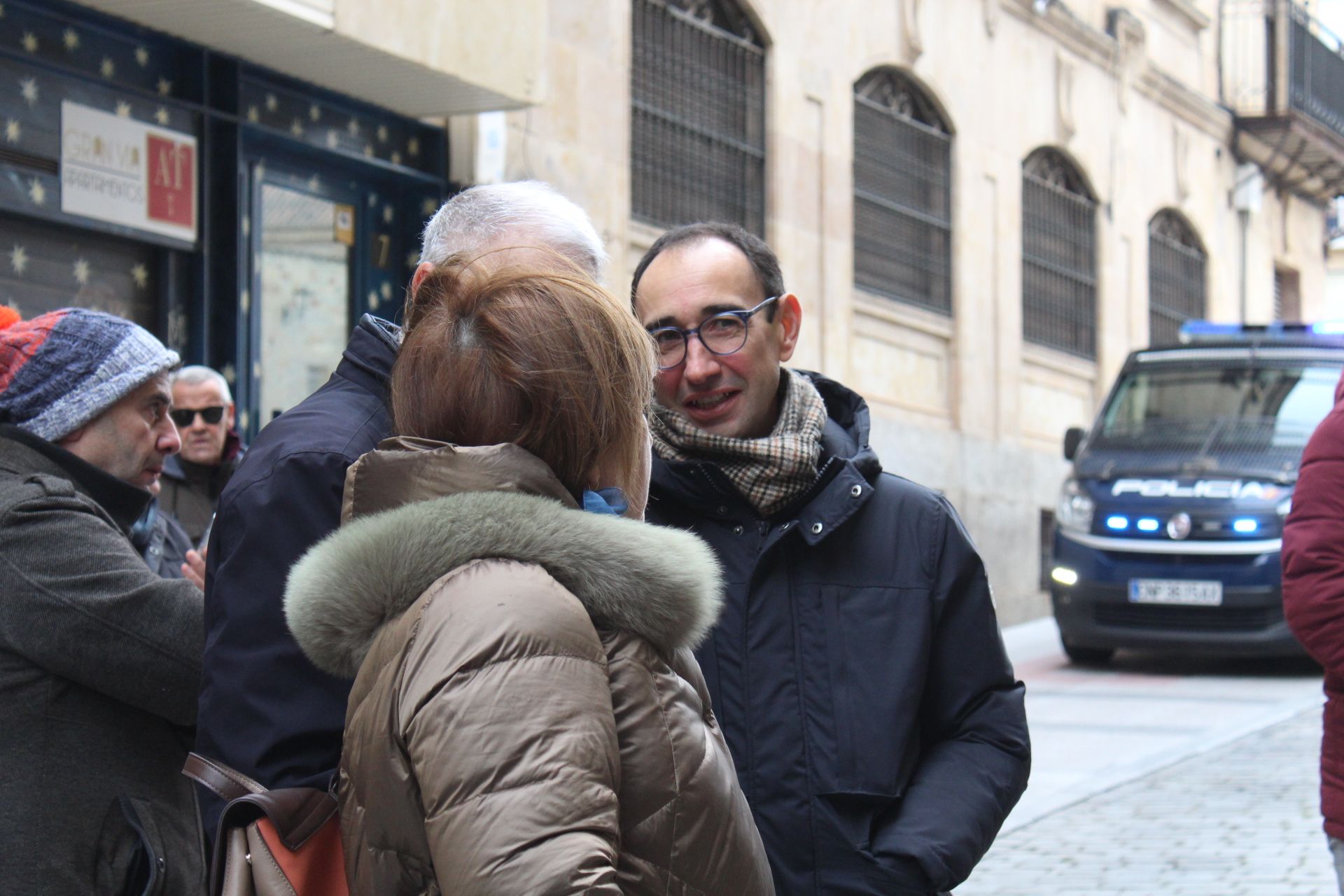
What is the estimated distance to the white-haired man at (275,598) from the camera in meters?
2.20

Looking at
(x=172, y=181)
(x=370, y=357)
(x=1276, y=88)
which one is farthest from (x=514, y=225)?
(x=1276, y=88)

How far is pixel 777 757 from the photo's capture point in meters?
2.71

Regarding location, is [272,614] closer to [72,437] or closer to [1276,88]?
[72,437]

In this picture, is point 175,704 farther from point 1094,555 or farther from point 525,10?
point 1094,555

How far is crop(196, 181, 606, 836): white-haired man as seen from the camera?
2197 mm

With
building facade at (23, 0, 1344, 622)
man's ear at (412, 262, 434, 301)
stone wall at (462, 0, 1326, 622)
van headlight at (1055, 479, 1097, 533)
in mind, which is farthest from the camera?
van headlight at (1055, 479, 1097, 533)

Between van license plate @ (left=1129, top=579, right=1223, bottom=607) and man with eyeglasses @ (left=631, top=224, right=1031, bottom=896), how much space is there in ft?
30.1

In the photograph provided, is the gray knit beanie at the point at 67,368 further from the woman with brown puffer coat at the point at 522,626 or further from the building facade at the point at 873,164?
the building facade at the point at 873,164

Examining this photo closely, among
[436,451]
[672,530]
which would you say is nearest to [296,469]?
[436,451]

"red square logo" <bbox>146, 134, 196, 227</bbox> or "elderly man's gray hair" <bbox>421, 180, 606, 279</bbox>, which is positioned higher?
"red square logo" <bbox>146, 134, 196, 227</bbox>

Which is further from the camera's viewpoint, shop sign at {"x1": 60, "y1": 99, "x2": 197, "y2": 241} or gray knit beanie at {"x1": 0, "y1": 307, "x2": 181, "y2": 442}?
shop sign at {"x1": 60, "y1": 99, "x2": 197, "y2": 241}

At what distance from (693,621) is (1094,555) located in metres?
10.5

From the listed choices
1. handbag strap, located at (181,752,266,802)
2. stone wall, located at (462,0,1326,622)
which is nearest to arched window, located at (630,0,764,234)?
stone wall, located at (462,0,1326,622)

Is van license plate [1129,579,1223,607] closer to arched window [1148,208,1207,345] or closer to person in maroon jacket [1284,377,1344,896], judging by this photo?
person in maroon jacket [1284,377,1344,896]
